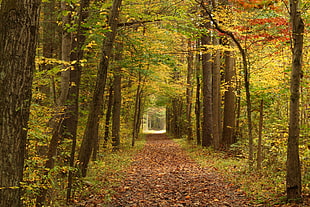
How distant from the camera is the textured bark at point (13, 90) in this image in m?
3.35

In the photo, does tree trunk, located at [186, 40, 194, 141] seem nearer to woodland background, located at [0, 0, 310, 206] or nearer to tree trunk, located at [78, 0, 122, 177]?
woodland background, located at [0, 0, 310, 206]

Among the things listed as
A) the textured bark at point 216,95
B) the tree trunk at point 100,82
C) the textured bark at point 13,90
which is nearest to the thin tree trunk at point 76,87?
the tree trunk at point 100,82

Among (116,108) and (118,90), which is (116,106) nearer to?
(116,108)

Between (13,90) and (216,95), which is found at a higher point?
(216,95)

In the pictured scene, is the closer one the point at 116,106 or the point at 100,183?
the point at 100,183

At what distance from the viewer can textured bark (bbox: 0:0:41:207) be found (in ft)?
11.0

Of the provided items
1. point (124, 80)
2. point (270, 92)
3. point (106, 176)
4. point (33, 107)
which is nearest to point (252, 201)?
point (270, 92)

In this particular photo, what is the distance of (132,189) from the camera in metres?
7.32

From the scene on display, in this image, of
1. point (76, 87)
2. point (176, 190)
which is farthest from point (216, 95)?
point (76, 87)

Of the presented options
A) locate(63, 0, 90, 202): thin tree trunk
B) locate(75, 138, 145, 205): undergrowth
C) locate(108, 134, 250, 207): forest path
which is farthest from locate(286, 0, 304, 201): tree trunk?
locate(63, 0, 90, 202): thin tree trunk

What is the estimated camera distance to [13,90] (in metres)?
3.38

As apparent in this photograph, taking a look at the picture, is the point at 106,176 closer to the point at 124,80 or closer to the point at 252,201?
the point at 252,201

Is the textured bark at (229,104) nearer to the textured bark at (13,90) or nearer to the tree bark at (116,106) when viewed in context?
the tree bark at (116,106)

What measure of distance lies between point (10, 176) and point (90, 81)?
8999 millimetres
